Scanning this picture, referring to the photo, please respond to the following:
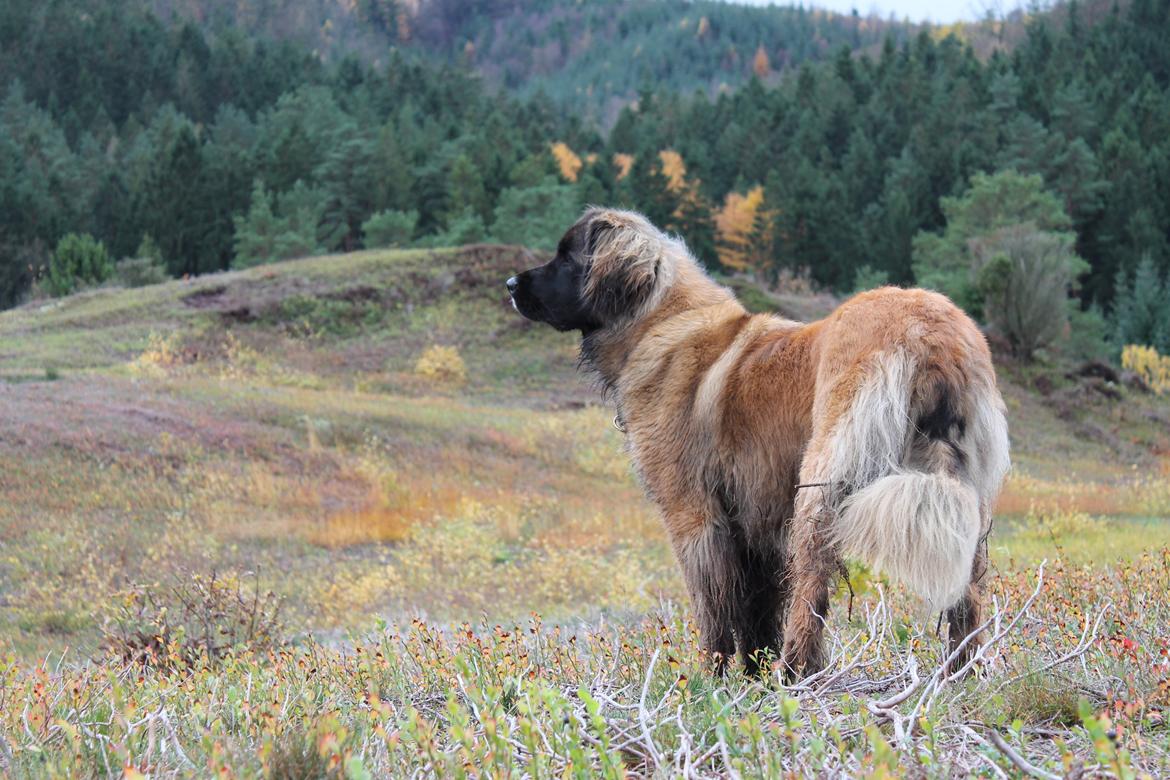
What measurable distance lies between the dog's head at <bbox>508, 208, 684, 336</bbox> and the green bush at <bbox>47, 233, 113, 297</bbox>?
135ft

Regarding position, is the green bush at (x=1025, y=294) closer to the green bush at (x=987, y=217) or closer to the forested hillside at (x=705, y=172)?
the forested hillside at (x=705, y=172)

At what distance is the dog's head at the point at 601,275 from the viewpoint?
527 cm

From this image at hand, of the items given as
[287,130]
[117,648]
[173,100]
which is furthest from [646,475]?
[173,100]

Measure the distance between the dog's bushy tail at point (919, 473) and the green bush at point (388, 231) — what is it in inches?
1777

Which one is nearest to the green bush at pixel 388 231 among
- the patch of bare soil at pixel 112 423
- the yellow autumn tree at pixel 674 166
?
the yellow autumn tree at pixel 674 166

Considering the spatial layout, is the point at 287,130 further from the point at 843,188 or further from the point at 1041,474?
the point at 1041,474

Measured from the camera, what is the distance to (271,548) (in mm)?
12477

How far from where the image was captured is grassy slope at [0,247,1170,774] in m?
3.31

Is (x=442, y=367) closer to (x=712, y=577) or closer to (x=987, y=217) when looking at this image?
(x=712, y=577)

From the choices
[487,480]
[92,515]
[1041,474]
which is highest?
[92,515]

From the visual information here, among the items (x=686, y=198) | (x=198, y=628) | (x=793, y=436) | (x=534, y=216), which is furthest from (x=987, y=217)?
(x=793, y=436)

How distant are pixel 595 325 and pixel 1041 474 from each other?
20.3 m

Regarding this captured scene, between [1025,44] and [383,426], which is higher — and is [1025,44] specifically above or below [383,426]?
above

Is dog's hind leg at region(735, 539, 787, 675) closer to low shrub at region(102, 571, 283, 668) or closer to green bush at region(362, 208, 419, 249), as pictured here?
low shrub at region(102, 571, 283, 668)
